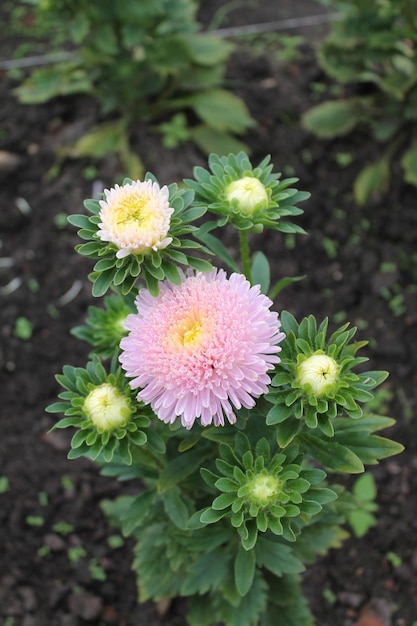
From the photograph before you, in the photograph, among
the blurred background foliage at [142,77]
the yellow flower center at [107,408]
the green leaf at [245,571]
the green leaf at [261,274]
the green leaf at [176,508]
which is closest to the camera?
the yellow flower center at [107,408]

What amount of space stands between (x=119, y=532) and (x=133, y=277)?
5.52 feet

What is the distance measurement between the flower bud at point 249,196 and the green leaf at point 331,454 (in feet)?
1.89

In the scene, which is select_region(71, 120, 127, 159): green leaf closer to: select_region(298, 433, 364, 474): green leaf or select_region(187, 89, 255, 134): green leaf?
select_region(187, 89, 255, 134): green leaf

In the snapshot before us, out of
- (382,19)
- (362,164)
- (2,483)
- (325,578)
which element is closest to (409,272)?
(362,164)

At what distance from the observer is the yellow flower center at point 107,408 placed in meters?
1.53

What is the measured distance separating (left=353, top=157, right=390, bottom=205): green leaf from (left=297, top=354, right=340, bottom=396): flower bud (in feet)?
7.90

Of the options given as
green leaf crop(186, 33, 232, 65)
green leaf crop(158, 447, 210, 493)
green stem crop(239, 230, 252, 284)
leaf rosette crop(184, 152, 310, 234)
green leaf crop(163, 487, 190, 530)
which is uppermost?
leaf rosette crop(184, 152, 310, 234)

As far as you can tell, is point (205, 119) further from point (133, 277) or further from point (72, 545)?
point (133, 277)

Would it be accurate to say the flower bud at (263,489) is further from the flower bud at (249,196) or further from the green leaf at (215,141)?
the green leaf at (215,141)

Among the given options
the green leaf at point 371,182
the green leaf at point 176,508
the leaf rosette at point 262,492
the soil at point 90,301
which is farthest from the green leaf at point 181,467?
the green leaf at point 371,182

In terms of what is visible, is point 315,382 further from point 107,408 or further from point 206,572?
point 206,572

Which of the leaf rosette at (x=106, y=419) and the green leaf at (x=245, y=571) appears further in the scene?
the green leaf at (x=245, y=571)

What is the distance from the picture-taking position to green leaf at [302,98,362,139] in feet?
12.6

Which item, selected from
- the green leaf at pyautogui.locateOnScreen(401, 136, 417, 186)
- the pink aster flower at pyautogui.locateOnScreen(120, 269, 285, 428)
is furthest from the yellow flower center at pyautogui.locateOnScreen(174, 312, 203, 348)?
the green leaf at pyautogui.locateOnScreen(401, 136, 417, 186)
